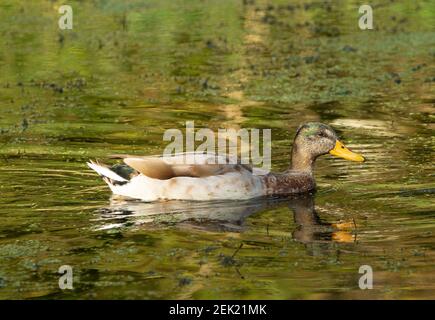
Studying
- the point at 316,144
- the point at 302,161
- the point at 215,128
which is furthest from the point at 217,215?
the point at 215,128

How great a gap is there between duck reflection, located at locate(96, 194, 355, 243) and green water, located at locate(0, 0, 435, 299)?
27mm

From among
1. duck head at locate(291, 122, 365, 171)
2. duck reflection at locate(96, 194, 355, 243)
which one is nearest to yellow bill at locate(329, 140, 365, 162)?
duck head at locate(291, 122, 365, 171)

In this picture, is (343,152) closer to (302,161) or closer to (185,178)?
(302,161)

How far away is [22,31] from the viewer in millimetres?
21094

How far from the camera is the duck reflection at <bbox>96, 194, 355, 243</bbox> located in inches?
389

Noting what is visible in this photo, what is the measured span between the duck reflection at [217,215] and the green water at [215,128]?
3 cm

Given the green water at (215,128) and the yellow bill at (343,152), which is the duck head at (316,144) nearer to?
the yellow bill at (343,152)

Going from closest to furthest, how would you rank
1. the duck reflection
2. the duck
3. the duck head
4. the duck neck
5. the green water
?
the green water
the duck reflection
the duck
the duck neck
the duck head

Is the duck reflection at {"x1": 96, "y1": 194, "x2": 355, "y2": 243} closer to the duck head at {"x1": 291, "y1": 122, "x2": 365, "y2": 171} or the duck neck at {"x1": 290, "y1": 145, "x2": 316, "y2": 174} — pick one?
the duck neck at {"x1": 290, "y1": 145, "x2": 316, "y2": 174}

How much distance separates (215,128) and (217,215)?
12.7ft

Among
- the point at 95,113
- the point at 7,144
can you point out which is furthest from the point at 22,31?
the point at 7,144

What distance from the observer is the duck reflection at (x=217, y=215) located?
9.88 meters

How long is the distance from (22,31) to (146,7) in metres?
3.24
